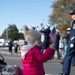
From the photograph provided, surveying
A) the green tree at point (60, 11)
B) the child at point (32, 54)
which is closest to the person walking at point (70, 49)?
the child at point (32, 54)

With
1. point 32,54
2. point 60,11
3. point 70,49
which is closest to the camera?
point 32,54

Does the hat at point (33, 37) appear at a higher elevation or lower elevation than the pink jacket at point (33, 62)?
higher

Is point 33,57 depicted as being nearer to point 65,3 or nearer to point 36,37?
point 36,37

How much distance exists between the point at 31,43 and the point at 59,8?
44.6 metres

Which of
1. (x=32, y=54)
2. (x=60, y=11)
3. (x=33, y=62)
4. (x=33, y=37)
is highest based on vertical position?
(x=60, y=11)

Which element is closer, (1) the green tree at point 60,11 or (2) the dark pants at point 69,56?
(2) the dark pants at point 69,56

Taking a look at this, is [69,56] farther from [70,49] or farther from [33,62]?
[33,62]

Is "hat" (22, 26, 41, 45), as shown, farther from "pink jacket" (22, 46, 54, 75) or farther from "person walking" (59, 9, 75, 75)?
"person walking" (59, 9, 75, 75)

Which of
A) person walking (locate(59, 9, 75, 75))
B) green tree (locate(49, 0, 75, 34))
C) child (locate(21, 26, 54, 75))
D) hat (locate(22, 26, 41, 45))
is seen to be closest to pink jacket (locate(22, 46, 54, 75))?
child (locate(21, 26, 54, 75))

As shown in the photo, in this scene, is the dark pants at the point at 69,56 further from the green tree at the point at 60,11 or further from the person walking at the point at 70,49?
the green tree at the point at 60,11

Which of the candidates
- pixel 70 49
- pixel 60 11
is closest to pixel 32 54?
pixel 70 49

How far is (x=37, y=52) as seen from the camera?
5.05m

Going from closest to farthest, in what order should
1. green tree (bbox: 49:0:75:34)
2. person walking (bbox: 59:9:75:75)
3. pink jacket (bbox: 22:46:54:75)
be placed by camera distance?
pink jacket (bbox: 22:46:54:75), person walking (bbox: 59:9:75:75), green tree (bbox: 49:0:75:34)

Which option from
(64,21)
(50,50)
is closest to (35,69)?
(50,50)
